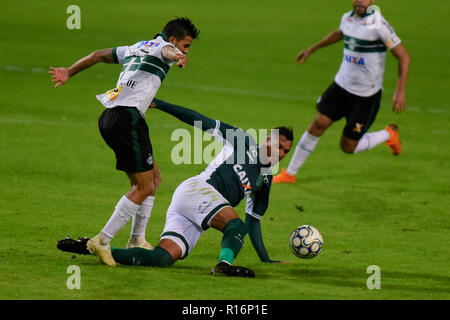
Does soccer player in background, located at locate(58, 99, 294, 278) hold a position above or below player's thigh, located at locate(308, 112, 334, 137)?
below

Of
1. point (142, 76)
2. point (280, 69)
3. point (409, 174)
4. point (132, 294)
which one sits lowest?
point (132, 294)

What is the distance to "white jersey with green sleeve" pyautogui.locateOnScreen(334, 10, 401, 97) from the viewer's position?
11469 mm

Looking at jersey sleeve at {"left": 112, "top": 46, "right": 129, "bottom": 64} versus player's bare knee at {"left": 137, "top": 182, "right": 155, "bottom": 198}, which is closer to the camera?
player's bare knee at {"left": 137, "top": 182, "right": 155, "bottom": 198}

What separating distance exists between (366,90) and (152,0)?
2433cm

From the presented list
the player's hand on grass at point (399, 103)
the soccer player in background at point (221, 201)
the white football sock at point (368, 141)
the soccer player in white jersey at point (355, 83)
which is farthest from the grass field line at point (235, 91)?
the soccer player in background at point (221, 201)

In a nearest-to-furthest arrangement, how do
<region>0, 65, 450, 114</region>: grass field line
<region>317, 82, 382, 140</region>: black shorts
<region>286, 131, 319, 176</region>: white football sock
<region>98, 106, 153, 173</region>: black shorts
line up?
<region>98, 106, 153, 173</region>: black shorts → <region>317, 82, 382, 140</region>: black shorts → <region>286, 131, 319, 176</region>: white football sock → <region>0, 65, 450, 114</region>: grass field line

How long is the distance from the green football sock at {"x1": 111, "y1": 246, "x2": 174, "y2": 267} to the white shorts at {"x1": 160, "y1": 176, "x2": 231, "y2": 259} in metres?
0.24

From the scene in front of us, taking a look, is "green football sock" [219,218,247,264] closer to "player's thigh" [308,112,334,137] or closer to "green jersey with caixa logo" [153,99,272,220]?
"green jersey with caixa logo" [153,99,272,220]

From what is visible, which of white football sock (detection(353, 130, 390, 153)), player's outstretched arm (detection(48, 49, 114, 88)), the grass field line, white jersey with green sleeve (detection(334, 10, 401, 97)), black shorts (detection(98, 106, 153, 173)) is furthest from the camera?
the grass field line

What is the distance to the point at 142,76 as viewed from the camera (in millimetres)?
7555

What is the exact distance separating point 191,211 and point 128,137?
0.90m

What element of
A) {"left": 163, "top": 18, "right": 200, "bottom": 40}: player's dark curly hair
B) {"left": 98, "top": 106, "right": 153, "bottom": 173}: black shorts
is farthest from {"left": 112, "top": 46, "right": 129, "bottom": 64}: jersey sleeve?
{"left": 98, "top": 106, "right": 153, "bottom": 173}: black shorts

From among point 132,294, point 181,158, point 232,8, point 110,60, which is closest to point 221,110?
point 181,158

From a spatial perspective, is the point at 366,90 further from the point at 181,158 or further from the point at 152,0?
the point at 152,0
